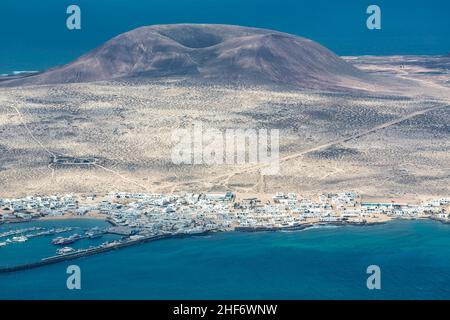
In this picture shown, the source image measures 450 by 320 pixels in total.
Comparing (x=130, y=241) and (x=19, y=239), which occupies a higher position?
(x=19, y=239)

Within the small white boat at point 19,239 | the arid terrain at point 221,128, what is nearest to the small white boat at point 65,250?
the small white boat at point 19,239

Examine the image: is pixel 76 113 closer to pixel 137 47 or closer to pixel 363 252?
pixel 137 47

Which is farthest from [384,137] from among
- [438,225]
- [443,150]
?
[438,225]

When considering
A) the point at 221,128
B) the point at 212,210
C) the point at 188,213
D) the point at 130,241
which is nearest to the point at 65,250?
the point at 130,241

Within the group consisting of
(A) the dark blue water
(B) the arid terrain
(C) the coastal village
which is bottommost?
(A) the dark blue water

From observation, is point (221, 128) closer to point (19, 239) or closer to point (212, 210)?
point (212, 210)

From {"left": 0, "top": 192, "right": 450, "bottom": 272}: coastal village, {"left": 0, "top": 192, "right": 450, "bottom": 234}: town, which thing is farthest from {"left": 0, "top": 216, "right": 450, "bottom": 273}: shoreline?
{"left": 0, "top": 192, "right": 450, "bottom": 234}: town

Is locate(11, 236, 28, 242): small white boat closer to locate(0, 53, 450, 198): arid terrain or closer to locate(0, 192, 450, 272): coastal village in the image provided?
locate(0, 192, 450, 272): coastal village
